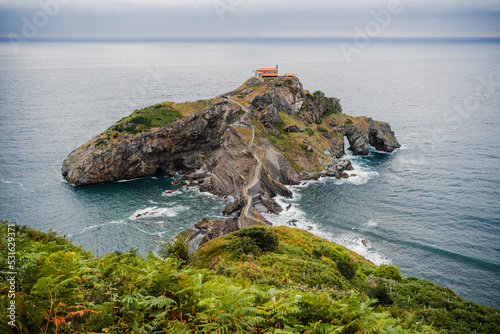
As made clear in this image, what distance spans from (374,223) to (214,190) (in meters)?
34.8

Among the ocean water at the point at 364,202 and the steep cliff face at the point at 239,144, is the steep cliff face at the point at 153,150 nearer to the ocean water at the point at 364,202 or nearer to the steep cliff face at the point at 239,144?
the steep cliff face at the point at 239,144

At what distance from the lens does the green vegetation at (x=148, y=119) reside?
81500mm

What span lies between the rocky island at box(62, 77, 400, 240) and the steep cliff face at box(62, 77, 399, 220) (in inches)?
9.4

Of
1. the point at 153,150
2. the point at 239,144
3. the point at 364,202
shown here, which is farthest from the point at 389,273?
the point at 153,150

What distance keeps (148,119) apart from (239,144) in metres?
28.5

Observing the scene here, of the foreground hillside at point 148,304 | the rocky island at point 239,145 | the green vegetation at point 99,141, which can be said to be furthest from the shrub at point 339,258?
the green vegetation at point 99,141

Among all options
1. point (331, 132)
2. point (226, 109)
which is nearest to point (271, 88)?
point (226, 109)

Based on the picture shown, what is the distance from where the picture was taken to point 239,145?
76.5 meters

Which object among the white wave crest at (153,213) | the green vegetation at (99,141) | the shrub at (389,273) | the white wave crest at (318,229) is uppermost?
the green vegetation at (99,141)

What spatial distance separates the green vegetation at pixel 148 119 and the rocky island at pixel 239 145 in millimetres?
258

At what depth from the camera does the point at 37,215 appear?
57.9 m

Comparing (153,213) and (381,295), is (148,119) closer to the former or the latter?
(153,213)

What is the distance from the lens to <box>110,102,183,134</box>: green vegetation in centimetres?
8150

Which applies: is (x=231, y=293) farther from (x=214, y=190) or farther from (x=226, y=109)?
(x=226, y=109)
